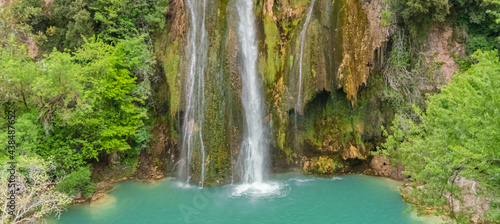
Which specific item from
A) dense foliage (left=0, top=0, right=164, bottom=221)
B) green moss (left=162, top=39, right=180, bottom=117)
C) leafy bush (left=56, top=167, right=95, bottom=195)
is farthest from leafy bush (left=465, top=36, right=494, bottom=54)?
A: leafy bush (left=56, top=167, right=95, bottom=195)

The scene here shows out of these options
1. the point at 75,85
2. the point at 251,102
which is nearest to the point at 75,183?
the point at 75,85

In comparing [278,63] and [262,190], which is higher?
[278,63]

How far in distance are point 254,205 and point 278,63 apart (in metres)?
7.37

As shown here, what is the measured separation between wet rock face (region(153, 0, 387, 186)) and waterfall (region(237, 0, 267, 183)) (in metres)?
0.33

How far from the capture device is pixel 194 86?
17.1 meters

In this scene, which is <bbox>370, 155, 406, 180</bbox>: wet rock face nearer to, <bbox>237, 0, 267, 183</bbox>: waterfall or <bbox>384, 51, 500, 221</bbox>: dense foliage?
<bbox>237, 0, 267, 183</bbox>: waterfall

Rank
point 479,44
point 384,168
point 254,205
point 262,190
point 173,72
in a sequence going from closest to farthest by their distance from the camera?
1. point 254,205
2. point 262,190
3. point 479,44
4. point 384,168
5. point 173,72

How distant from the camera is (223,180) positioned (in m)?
16.5

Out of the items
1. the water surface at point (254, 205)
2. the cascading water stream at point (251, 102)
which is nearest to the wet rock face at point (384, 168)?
the water surface at point (254, 205)

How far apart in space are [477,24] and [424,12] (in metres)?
3.72

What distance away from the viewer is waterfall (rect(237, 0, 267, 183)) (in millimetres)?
17078

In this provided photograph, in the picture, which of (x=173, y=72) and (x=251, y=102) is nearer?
(x=251, y=102)

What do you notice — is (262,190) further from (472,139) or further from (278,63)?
(472,139)

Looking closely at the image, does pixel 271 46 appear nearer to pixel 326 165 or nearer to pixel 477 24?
pixel 326 165
